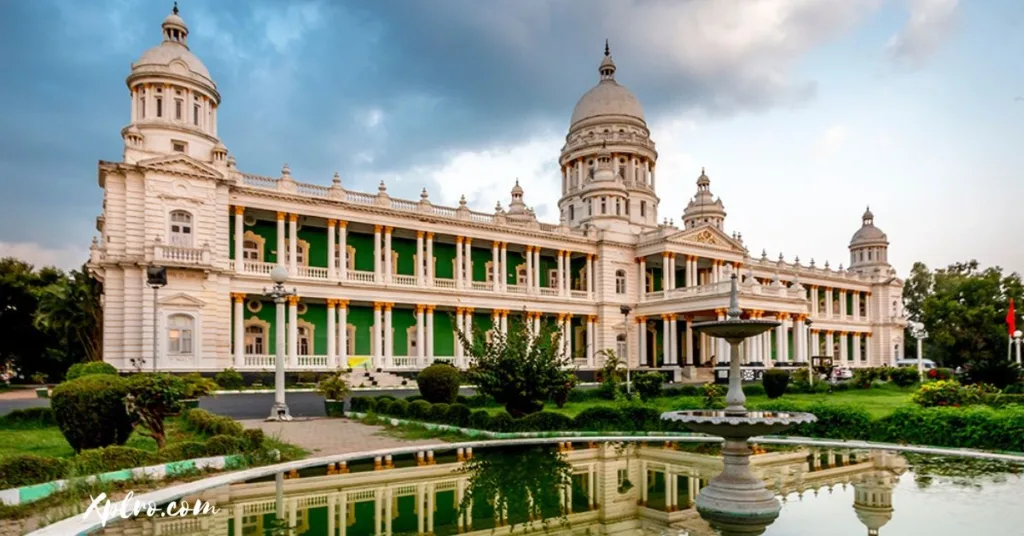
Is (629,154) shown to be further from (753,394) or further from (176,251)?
(176,251)

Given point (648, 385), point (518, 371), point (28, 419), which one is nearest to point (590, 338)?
point (648, 385)

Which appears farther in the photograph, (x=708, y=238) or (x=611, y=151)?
(x=611, y=151)

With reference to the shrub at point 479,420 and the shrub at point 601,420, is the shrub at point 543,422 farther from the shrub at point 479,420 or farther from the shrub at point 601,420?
the shrub at point 479,420

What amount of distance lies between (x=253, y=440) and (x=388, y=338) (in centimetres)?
2604

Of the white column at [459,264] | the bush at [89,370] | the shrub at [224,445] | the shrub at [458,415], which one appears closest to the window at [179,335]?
the bush at [89,370]

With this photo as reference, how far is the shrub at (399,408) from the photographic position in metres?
20.7

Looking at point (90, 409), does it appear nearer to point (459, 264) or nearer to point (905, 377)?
point (459, 264)

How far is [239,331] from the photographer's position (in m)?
34.3

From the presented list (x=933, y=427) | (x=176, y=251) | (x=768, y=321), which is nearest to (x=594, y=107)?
(x=176, y=251)

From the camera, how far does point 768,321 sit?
34.4 ft

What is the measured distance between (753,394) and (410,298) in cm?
2013

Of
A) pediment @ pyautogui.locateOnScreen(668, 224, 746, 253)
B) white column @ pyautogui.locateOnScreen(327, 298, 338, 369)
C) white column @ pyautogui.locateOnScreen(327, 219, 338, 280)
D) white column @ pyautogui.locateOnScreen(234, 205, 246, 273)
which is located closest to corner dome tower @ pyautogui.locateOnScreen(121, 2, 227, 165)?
white column @ pyautogui.locateOnScreen(234, 205, 246, 273)

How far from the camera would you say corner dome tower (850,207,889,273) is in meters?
72.6

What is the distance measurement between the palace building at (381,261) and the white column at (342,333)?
18cm
